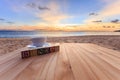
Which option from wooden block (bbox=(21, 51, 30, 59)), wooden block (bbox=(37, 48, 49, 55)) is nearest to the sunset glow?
wooden block (bbox=(37, 48, 49, 55))

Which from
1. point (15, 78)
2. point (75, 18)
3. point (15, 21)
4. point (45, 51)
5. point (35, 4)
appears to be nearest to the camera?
point (15, 78)

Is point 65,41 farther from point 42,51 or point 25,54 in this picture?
point 25,54

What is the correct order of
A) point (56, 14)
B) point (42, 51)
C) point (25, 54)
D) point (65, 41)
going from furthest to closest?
point (56, 14)
point (65, 41)
point (42, 51)
point (25, 54)

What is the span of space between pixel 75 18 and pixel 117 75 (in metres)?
7.27

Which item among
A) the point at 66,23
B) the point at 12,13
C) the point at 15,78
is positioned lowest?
the point at 15,78

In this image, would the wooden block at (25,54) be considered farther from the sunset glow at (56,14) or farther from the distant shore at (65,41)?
the sunset glow at (56,14)

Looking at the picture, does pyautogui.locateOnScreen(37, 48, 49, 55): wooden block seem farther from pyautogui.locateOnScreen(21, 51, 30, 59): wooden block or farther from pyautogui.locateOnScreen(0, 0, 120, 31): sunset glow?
pyautogui.locateOnScreen(0, 0, 120, 31): sunset glow

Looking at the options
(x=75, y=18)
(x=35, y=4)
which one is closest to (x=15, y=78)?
(x=35, y=4)

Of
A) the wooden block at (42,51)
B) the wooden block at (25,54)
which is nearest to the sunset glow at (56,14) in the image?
the wooden block at (42,51)

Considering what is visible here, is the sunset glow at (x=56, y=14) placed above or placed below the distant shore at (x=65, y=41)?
above

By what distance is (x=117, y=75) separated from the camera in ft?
2.82

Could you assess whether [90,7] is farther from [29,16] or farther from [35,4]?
[29,16]

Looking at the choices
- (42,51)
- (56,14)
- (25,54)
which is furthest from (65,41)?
(25,54)

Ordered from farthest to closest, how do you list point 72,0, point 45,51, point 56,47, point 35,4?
point 35,4 < point 72,0 < point 56,47 < point 45,51
